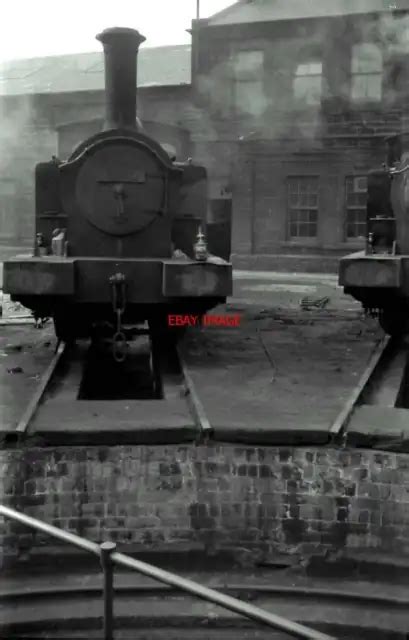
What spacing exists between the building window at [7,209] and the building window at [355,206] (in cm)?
838

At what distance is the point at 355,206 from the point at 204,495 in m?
13.5

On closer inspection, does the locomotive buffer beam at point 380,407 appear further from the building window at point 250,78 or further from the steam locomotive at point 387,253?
the building window at point 250,78

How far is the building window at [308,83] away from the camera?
647 inches

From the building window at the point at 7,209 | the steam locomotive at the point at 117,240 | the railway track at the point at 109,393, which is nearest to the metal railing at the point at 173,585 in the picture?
the railway track at the point at 109,393

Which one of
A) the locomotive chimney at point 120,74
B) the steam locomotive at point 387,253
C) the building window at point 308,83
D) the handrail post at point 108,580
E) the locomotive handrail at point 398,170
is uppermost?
the building window at point 308,83

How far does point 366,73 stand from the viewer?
53.3 ft

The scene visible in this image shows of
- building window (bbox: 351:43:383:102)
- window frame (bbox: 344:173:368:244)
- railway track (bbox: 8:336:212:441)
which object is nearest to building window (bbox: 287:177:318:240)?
window frame (bbox: 344:173:368:244)

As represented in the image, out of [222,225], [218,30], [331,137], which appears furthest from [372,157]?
[222,225]

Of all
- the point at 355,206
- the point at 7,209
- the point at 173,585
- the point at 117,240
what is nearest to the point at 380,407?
the point at 117,240

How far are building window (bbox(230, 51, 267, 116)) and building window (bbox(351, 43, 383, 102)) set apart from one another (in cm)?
198

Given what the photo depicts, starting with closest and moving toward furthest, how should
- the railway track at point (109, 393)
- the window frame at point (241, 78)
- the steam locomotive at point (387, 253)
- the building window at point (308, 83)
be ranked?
1. the railway track at point (109, 393)
2. the steam locomotive at point (387, 253)
3. the building window at point (308, 83)
4. the window frame at point (241, 78)

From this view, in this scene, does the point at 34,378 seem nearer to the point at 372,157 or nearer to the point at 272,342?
the point at 272,342

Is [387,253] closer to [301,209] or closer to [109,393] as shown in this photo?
[109,393]

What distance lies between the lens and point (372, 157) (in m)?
16.8
